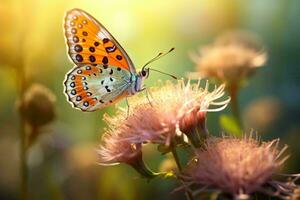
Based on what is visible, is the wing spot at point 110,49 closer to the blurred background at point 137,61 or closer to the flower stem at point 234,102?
the blurred background at point 137,61

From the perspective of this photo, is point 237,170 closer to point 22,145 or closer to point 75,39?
point 75,39

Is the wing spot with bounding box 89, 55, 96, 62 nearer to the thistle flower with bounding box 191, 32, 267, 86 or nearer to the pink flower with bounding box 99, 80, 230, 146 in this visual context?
the pink flower with bounding box 99, 80, 230, 146

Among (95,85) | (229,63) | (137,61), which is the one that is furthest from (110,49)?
(137,61)

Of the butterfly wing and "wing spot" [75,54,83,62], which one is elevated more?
"wing spot" [75,54,83,62]

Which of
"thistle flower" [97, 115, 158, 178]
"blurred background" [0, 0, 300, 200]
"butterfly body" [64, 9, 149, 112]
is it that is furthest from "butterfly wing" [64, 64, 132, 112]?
"blurred background" [0, 0, 300, 200]

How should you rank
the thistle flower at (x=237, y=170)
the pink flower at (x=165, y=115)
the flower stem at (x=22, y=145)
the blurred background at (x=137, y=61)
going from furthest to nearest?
the blurred background at (x=137, y=61), the flower stem at (x=22, y=145), the pink flower at (x=165, y=115), the thistle flower at (x=237, y=170)

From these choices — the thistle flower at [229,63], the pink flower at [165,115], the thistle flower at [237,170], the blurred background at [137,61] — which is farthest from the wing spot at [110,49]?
the thistle flower at [229,63]

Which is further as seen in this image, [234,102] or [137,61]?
[137,61]
